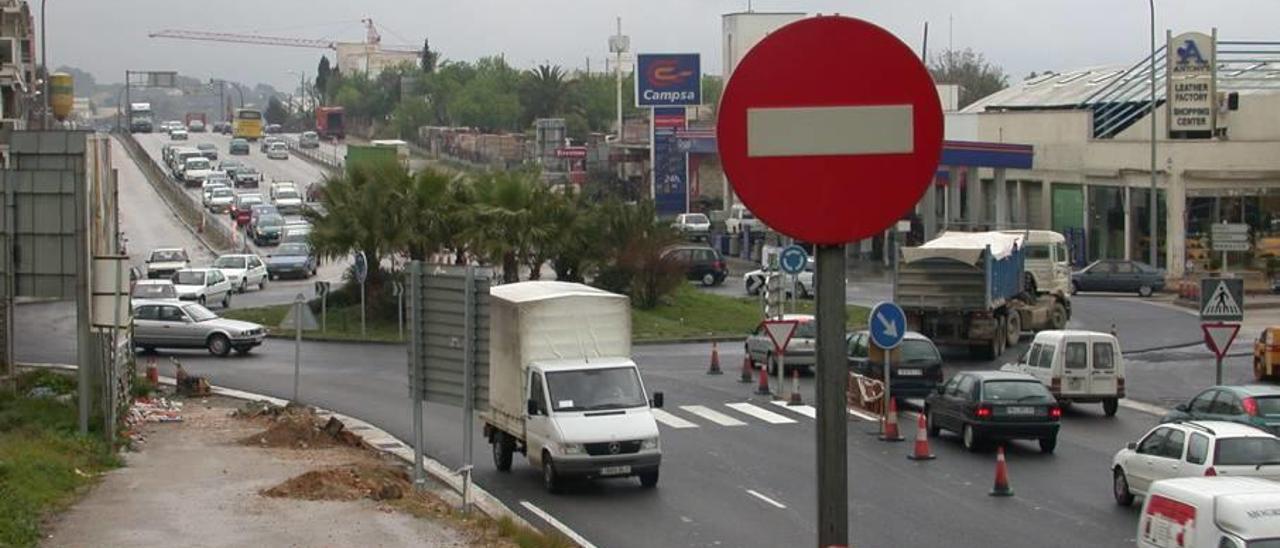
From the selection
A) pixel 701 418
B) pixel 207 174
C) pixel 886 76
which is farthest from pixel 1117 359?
pixel 207 174

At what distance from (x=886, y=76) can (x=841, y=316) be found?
0.70 m

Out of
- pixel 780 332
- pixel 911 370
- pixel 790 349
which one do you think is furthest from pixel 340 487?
pixel 790 349

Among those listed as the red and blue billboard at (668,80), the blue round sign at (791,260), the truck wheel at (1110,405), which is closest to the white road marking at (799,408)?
the blue round sign at (791,260)

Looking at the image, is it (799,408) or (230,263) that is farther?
(230,263)

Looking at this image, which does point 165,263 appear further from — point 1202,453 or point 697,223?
point 1202,453

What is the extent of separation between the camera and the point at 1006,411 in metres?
27.3

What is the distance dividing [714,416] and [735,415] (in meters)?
0.41

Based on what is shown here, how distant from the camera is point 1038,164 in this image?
7544 centimetres

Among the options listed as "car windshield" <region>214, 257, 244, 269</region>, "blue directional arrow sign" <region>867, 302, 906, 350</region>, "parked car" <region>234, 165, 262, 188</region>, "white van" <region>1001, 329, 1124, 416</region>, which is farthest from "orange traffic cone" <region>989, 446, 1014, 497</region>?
"parked car" <region>234, 165, 262, 188</region>

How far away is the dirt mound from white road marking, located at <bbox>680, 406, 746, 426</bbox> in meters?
9.36

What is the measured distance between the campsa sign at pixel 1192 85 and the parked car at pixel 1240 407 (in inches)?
1529

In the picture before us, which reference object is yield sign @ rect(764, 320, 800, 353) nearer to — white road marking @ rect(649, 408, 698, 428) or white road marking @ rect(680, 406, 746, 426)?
white road marking @ rect(680, 406, 746, 426)

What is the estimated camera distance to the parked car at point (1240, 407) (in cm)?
2541

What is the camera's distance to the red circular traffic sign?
502 cm
